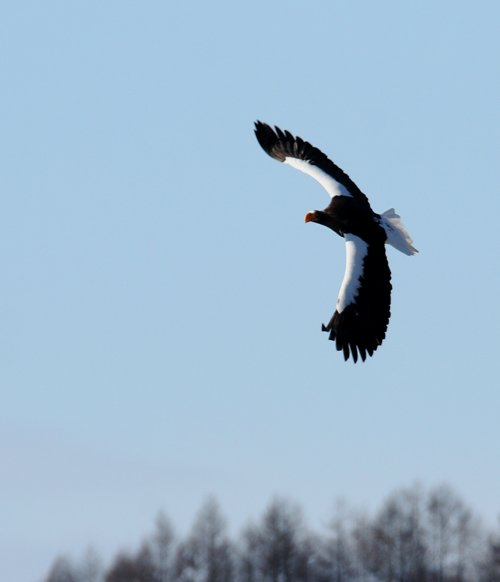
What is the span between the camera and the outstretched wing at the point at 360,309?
4128 cm

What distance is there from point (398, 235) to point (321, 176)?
8.26 ft

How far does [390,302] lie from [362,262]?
2.41 ft

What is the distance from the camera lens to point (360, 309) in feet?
136

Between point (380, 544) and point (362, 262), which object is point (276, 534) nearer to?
point (380, 544)

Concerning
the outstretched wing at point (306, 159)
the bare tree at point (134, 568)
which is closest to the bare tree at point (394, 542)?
the bare tree at point (134, 568)

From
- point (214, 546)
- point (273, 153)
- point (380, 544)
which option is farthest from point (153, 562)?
point (273, 153)

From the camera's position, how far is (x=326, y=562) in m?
99.8

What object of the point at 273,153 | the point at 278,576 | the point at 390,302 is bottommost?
the point at 390,302

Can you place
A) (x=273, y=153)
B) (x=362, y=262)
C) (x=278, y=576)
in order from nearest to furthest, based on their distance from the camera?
(x=362, y=262), (x=273, y=153), (x=278, y=576)

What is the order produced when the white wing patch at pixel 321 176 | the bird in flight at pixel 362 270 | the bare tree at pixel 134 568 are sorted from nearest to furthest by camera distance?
1. the bird in flight at pixel 362 270
2. the white wing patch at pixel 321 176
3. the bare tree at pixel 134 568

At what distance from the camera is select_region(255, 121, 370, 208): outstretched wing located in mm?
43438

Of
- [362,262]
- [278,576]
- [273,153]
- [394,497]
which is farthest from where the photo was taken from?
[394,497]

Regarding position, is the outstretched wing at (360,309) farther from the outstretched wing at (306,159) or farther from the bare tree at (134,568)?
the bare tree at (134,568)

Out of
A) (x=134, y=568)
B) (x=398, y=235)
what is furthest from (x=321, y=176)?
(x=134, y=568)
